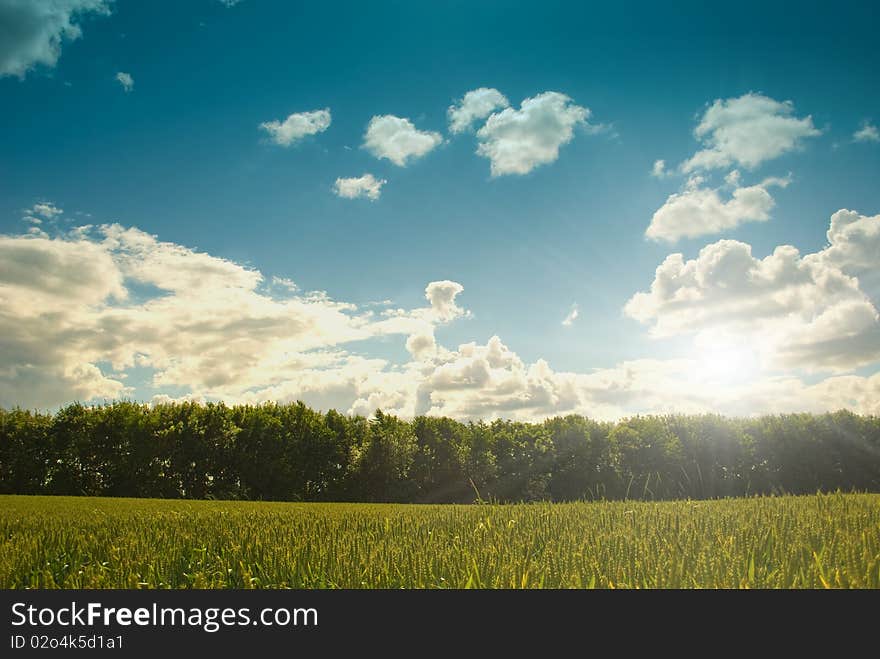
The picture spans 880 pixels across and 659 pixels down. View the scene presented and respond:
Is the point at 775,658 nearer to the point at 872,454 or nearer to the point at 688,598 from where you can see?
the point at 688,598

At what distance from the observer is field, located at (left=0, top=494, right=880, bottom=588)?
3.43 m

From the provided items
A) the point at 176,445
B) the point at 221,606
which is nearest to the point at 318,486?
the point at 176,445

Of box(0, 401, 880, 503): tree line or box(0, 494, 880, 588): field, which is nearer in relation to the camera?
box(0, 494, 880, 588): field

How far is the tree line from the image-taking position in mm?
25375

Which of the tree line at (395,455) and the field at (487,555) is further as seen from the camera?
the tree line at (395,455)

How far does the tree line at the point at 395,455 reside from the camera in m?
25.4

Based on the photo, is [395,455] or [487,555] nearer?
[487,555]

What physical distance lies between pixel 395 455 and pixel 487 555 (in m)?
22.6

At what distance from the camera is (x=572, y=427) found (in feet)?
87.5

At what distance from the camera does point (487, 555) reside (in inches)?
154

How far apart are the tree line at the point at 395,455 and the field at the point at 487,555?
797 inches

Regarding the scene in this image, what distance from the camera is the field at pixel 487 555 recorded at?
135 inches

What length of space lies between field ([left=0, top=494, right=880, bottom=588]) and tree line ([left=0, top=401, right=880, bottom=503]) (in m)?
20.2

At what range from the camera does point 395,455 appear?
85.4 ft
